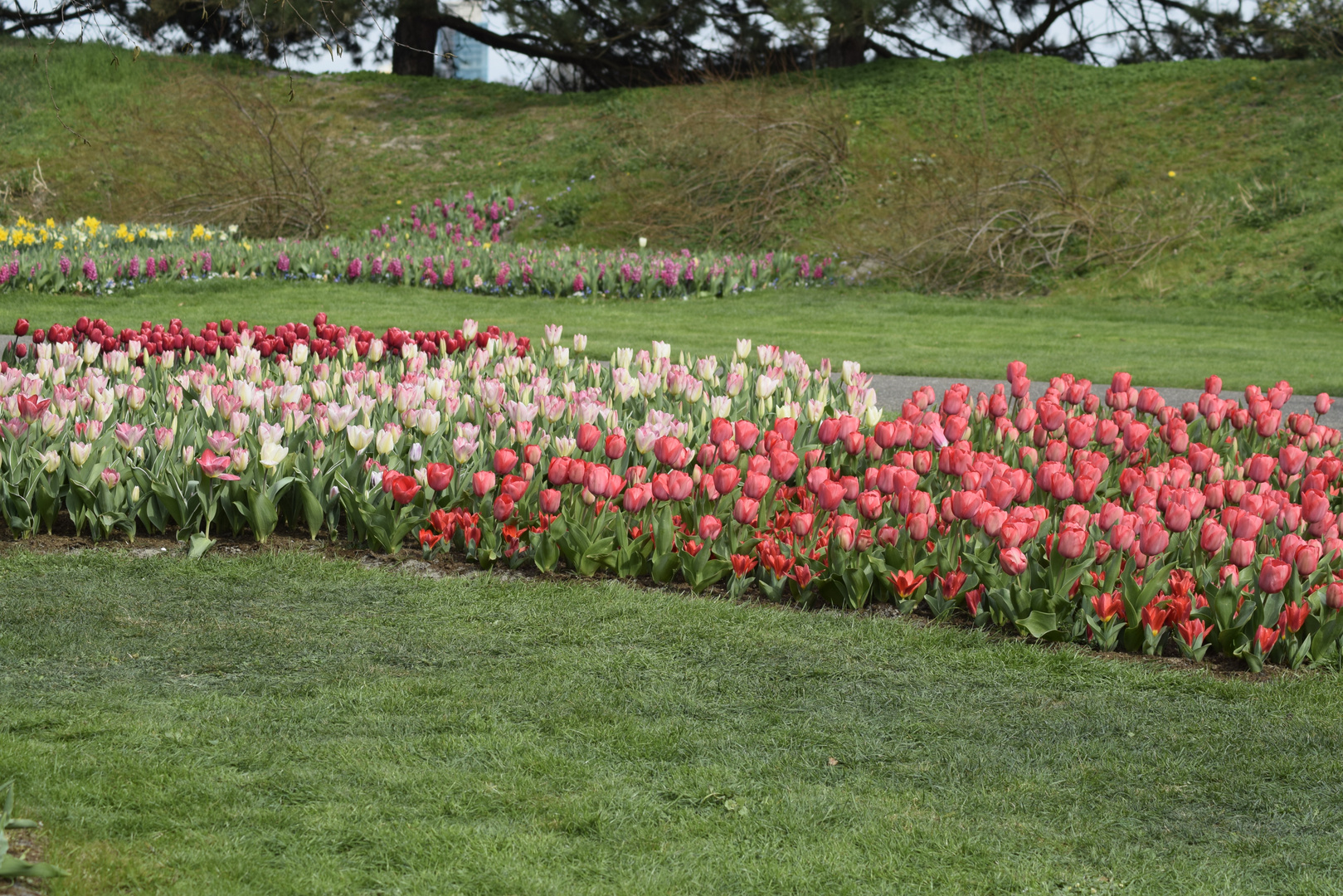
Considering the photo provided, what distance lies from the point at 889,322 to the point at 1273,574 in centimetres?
968

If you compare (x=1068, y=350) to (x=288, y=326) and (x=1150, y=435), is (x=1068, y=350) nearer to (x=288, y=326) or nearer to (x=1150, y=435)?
(x=1150, y=435)

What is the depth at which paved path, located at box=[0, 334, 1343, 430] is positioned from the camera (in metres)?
8.42

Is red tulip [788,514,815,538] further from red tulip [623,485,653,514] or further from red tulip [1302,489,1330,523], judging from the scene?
red tulip [1302,489,1330,523]

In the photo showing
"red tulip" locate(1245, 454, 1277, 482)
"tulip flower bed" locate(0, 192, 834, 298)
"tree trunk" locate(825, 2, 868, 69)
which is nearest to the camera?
"red tulip" locate(1245, 454, 1277, 482)

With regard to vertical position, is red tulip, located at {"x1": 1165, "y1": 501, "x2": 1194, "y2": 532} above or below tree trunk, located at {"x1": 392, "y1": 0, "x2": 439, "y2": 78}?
below

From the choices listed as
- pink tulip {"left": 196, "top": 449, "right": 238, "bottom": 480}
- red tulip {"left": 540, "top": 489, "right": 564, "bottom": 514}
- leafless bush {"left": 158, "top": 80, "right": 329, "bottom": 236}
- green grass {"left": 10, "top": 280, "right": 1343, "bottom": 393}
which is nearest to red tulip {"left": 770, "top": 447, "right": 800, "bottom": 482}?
red tulip {"left": 540, "top": 489, "right": 564, "bottom": 514}

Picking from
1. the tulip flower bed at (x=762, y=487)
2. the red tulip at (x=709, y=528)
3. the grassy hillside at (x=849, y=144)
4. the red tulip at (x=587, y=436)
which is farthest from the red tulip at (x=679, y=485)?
the grassy hillside at (x=849, y=144)

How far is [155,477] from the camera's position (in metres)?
5.17

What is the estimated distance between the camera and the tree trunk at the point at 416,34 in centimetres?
2545

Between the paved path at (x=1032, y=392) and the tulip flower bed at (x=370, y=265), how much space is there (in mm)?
4211

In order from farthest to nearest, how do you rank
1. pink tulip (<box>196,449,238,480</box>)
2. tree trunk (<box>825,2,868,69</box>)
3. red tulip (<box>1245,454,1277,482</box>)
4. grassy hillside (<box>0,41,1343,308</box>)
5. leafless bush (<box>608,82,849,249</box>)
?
1. tree trunk (<box>825,2,868,69</box>)
2. leafless bush (<box>608,82,849,249</box>)
3. grassy hillside (<box>0,41,1343,308</box>)
4. red tulip (<box>1245,454,1277,482</box>)
5. pink tulip (<box>196,449,238,480</box>)

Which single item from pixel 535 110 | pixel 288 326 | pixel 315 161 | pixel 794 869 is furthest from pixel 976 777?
pixel 535 110

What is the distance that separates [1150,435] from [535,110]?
2110cm

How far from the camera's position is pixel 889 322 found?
44.4 feet
